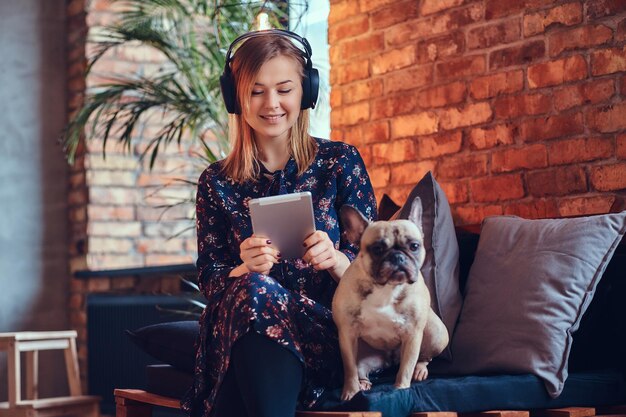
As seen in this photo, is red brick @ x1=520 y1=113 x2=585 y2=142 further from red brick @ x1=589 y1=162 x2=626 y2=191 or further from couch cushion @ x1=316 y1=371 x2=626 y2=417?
couch cushion @ x1=316 y1=371 x2=626 y2=417

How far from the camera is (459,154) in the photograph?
10.1ft

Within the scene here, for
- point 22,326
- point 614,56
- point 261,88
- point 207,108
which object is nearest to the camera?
point 261,88

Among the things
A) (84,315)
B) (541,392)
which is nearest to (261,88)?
(541,392)

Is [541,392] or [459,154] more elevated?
[459,154]

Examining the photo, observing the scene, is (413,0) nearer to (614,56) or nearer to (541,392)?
(614,56)

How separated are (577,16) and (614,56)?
19 cm

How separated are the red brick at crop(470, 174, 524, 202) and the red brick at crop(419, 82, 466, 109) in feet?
0.98

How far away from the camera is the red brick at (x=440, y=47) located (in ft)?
10.1

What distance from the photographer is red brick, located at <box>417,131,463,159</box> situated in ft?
10.1

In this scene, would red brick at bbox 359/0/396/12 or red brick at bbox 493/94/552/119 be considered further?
red brick at bbox 359/0/396/12

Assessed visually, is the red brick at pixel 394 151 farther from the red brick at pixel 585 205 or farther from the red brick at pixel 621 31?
the red brick at pixel 621 31

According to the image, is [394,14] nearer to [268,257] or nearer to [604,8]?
[604,8]

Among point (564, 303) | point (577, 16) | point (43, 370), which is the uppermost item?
point (577, 16)

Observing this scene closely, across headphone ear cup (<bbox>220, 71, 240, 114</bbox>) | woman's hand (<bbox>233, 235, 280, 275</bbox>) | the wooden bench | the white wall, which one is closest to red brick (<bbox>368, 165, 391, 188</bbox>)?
headphone ear cup (<bbox>220, 71, 240, 114</bbox>)
